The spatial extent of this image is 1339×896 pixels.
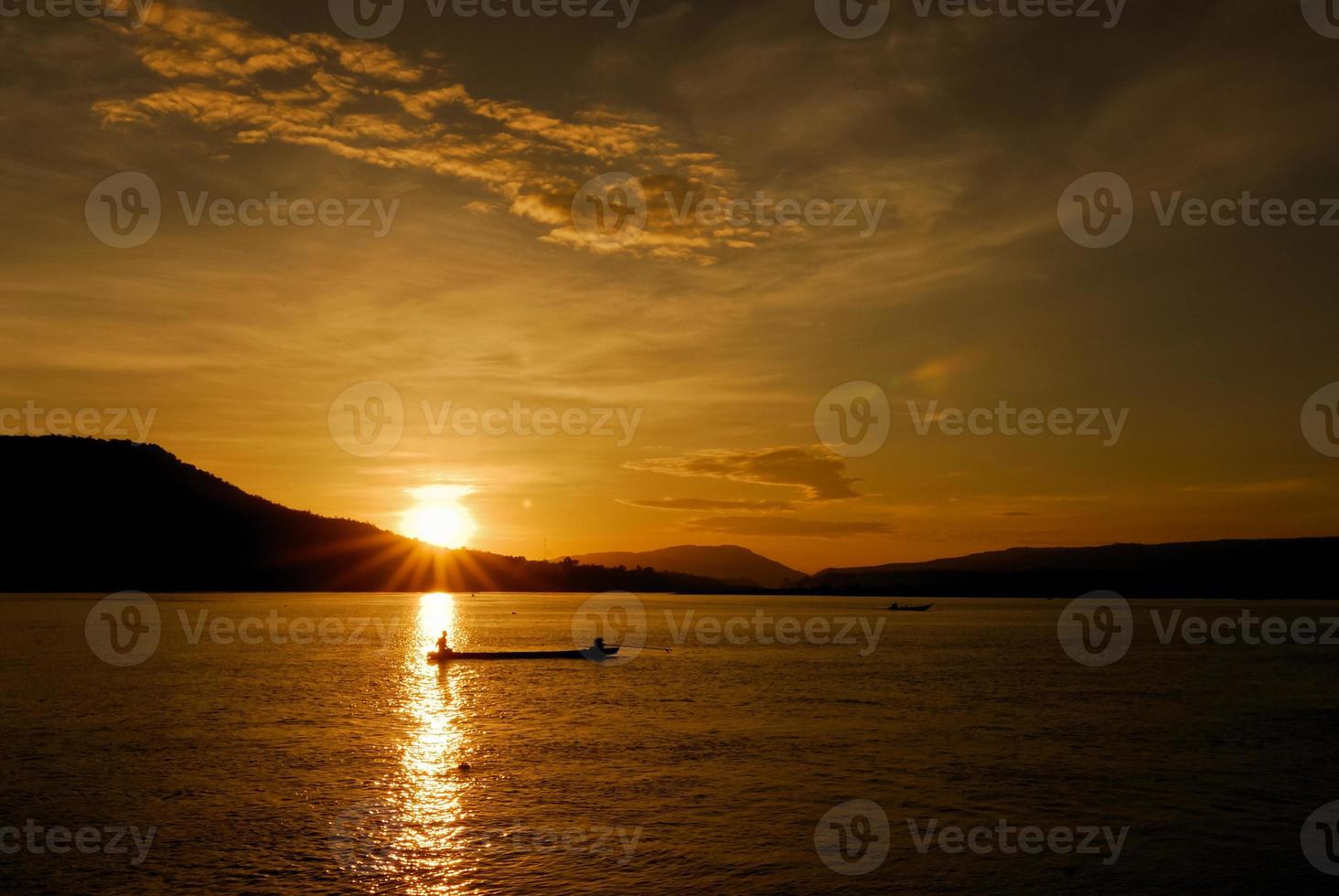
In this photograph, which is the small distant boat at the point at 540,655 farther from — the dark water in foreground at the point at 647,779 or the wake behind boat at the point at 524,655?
the dark water in foreground at the point at 647,779

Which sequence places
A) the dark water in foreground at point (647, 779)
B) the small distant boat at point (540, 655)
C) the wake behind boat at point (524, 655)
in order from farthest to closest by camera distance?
the small distant boat at point (540, 655) < the wake behind boat at point (524, 655) < the dark water in foreground at point (647, 779)

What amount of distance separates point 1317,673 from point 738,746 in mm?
83185

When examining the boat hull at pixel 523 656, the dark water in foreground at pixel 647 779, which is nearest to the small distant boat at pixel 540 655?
the boat hull at pixel 523 656

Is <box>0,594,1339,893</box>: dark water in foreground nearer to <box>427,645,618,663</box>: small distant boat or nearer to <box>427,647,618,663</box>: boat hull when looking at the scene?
<box>427,647,618,663</box>: boat hull

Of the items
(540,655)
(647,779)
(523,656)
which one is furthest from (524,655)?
(647,779)

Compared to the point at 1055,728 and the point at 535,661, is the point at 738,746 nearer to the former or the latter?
Answer: the point at 1055,728

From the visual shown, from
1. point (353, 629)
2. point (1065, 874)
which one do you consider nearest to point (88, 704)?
point (1065, 874)

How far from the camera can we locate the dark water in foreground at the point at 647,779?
2822cm

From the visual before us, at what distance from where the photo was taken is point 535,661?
341 ft

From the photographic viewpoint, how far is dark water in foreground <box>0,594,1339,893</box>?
92.6ft

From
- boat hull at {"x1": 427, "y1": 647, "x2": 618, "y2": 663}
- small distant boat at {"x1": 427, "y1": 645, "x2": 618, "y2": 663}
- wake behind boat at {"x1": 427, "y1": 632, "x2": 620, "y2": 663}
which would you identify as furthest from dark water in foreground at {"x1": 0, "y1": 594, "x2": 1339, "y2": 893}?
small distant boat at {"x1": 427, "y1": 645, "x2": 618, "y2": 663}

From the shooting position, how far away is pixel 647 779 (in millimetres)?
40531

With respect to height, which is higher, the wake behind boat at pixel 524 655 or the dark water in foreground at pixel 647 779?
the dark water in foreground at pixel 647 779

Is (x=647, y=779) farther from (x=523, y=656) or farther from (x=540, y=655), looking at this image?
(x=540, y=655)
